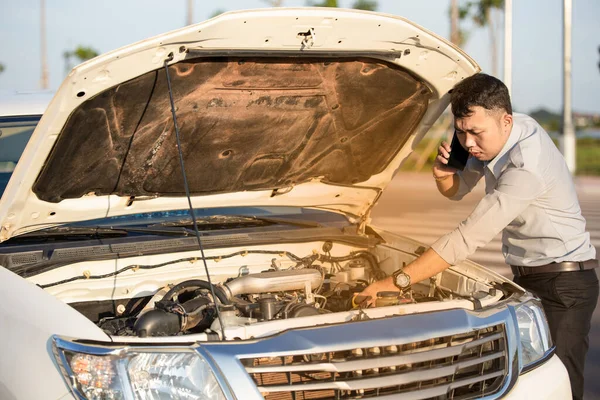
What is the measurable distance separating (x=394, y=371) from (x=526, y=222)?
1.25 meters

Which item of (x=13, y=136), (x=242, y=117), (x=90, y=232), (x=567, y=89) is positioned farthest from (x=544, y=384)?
(x=567, y=89)

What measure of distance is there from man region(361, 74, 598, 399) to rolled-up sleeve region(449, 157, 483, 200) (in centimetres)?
28

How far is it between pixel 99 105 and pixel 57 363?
123cm

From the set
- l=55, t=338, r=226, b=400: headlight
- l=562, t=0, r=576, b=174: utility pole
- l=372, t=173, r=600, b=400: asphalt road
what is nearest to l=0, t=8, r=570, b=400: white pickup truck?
l=55, t=338, r=226, b=400: headlight

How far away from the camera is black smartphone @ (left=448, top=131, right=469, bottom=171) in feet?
13.7

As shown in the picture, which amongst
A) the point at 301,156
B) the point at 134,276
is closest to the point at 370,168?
the point at 301,156

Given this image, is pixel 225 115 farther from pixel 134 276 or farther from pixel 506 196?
pixel 506 196

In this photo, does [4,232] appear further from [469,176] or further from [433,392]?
[469,176]

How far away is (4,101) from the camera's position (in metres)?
4.63

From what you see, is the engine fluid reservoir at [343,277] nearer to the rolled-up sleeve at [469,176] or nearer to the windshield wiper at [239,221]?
the windshield wiper at [239,221]

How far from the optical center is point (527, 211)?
12.1ft

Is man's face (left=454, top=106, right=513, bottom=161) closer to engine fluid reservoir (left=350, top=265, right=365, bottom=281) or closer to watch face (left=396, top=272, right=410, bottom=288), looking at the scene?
watch face (left=396, top=272, right=410, bottom=288)

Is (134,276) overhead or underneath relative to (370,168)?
underneath

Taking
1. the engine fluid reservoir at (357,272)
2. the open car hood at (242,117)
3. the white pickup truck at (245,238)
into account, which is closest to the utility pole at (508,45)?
the white pickup truck at (245,238)
